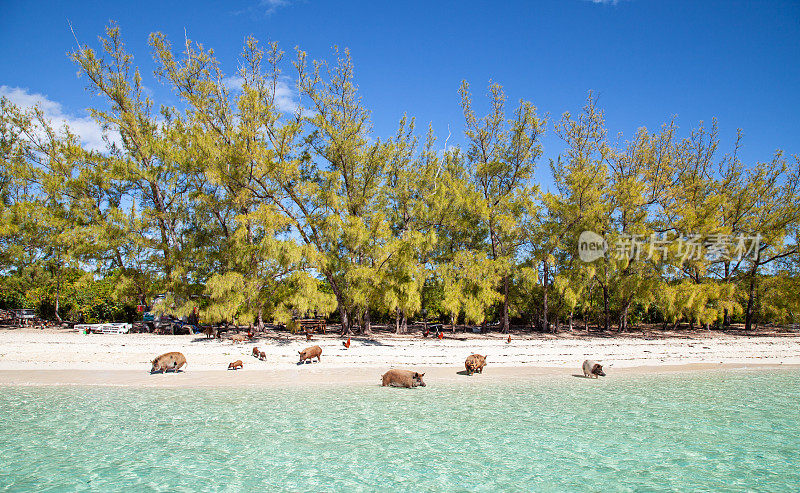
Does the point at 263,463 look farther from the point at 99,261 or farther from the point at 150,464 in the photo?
the point at 99,261

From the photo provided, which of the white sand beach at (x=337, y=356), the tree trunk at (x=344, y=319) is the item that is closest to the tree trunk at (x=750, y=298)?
the white sand beach at (x=337, y=356)

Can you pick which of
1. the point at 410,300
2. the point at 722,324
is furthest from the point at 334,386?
the point at 722,324

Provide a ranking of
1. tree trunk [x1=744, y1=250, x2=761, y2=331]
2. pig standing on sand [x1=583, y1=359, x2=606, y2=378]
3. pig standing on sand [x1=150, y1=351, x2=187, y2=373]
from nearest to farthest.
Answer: pig standing on sand [x1=150, y1=351, x2=187, y2=373] < pig standing on sand [x1=583, y1=359, x2=606, y2=378] < tree trunk [x1=744, y1=250, x2=761, y2=331]

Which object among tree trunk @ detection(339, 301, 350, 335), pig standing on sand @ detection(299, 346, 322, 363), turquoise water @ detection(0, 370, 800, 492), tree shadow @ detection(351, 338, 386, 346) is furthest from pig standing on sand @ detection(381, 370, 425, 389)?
tree trunk @ detection(339, 301, 350, 335)

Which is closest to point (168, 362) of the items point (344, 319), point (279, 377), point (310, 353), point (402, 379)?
point (279, 377)

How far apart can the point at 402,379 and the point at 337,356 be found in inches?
216

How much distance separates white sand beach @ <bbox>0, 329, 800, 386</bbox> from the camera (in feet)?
47.9

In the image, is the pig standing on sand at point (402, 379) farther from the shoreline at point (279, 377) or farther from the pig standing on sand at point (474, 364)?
the pig standing on sand at point (474, 364)

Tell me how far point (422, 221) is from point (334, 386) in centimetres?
1422

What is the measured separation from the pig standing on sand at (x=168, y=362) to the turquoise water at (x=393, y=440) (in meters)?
2.36

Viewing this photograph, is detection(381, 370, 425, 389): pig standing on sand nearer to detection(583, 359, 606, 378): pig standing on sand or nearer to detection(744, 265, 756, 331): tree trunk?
detection(583, 359, 606, 378): pig standing on sand

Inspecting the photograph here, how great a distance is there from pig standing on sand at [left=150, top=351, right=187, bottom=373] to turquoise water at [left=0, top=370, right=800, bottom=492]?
2.36 meters

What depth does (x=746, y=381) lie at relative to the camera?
50.7 feet

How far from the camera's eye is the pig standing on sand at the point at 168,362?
48.7 ft
